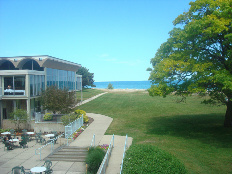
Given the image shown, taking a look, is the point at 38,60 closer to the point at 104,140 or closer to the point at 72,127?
the point at 72,127

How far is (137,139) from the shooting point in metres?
18.6

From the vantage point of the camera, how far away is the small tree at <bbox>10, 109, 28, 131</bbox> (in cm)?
2270

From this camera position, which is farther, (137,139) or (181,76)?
(181,76)

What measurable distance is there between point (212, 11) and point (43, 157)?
1734 centimetres

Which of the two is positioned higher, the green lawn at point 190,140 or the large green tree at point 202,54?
the large green tree at point 202,54

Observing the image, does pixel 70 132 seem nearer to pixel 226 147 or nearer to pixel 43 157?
pixel 43 157

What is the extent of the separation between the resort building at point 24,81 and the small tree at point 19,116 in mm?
1198

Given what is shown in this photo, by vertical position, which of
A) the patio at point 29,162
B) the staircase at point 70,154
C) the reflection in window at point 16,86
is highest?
the reflection in window at point 16,86

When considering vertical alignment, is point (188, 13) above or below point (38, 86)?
above

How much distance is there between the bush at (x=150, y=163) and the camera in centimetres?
818

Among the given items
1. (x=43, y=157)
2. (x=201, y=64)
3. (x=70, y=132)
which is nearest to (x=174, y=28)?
(x=201, y=64)

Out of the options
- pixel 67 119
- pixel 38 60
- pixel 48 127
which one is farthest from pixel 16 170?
pixel 38 60

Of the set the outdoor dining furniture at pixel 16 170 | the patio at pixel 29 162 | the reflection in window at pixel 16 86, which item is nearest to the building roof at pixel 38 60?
the reflection in window at pixel 16 86

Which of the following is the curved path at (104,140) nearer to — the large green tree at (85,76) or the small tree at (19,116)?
the small tree at (19,116)
